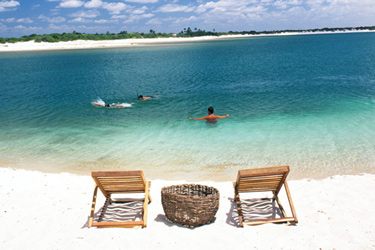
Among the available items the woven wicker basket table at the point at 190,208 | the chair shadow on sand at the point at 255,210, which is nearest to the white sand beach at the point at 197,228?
the chair shadow on sand at the point at 255,210

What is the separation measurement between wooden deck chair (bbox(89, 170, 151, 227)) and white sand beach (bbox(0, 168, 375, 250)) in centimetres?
19

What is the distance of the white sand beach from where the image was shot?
577 centimetres

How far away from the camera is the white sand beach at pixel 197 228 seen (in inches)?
227

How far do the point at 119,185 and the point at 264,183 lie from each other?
3.40m

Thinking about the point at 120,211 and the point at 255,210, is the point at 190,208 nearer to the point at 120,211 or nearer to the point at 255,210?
the point at 255,210

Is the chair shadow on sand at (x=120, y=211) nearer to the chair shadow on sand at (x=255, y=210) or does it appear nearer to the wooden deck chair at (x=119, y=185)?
the wooden deck chair at (x=119, y=185)

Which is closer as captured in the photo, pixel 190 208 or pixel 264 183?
pixel 190 208

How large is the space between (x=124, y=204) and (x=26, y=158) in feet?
22.4

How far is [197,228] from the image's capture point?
20.8 feet

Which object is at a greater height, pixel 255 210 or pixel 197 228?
pixel 197 228

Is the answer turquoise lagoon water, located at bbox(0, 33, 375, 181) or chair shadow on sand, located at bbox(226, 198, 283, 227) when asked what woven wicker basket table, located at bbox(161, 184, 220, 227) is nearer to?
chair shadow on sand, located at bbox(226, 198, 283, 227)

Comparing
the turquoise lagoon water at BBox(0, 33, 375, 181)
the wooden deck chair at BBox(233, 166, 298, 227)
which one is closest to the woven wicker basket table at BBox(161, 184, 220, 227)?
the wooden deck chair at BBox(233, 166, 298, 227)

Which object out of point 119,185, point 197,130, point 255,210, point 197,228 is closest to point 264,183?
point 255,210

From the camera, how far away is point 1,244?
19.4ft
